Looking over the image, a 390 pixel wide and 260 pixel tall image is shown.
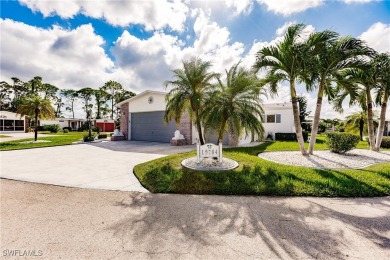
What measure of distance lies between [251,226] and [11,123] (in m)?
44.8

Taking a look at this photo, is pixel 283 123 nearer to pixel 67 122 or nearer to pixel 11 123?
pixel 11 123

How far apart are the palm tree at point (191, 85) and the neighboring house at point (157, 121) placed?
6.00 m

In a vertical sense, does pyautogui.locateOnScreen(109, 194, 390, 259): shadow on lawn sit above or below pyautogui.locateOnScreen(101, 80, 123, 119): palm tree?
below

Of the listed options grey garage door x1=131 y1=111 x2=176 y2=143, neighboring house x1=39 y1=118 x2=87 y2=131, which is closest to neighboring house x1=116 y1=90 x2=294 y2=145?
grey garage door x1=131 y1=111 x2=176 y2=143

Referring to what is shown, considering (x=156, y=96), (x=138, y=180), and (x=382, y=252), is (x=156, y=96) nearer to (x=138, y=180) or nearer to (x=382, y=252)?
(x=138, y=180)

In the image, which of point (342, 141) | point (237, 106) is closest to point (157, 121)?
point (237, 106)

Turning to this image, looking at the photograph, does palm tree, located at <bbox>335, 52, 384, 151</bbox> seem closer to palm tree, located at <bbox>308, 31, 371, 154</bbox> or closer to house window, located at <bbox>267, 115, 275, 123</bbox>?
palm tree, located at <bbox>308, 31, 371, 154</bbox>

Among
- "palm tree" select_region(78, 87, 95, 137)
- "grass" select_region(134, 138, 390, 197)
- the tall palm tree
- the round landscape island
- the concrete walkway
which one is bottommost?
the concrete walkway

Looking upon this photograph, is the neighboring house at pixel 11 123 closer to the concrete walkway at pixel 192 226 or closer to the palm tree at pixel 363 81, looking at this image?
the concrete walkway at pixel 192 226

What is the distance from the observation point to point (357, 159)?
8938 millimetres

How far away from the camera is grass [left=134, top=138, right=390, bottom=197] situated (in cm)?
508

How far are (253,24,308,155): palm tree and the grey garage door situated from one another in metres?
8.92

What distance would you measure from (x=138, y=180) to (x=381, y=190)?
668cm

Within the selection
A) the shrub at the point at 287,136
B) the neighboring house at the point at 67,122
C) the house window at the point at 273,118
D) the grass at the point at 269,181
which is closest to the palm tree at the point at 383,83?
the grass at the point at 269,181
